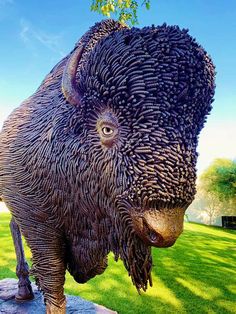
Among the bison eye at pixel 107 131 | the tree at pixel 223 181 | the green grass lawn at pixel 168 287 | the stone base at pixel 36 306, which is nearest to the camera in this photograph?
the bison eye at pixel 107 131

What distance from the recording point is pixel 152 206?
108cm

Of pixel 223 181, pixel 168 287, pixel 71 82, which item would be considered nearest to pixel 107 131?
pixel 71 82

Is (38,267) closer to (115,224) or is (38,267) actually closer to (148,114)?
(115,224)

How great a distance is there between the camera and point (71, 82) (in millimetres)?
1418

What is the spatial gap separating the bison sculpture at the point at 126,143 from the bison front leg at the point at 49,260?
12 cm

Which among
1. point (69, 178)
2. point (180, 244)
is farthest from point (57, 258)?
point (180, 244)

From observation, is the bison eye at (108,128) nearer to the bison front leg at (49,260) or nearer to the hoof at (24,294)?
the bison front leg at (49,260)

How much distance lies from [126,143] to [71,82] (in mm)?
442

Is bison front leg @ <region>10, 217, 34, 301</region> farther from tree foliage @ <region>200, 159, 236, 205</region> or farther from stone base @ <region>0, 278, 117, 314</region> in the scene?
tree foliage @ <region>200, 159, 236, 205</region>

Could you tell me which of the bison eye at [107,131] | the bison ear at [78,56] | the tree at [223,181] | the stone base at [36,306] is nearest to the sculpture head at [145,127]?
the bison eye at [107,131]

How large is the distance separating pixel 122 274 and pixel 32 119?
314 centimetres

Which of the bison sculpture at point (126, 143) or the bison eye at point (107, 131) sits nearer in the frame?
the bison sculpture at point (126, 143)

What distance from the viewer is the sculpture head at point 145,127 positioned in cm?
109

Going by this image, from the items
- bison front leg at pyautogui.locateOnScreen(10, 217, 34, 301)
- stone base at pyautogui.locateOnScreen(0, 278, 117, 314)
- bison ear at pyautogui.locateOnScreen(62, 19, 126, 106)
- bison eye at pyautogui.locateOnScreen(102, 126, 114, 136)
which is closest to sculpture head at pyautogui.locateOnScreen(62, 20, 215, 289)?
bison eye at pyautogui.locateOnScreen(102, 126, 114, 136)
